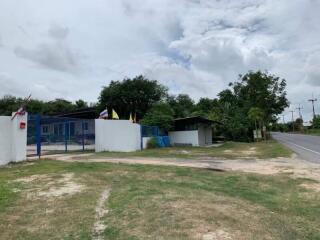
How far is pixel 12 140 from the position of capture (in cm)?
1417

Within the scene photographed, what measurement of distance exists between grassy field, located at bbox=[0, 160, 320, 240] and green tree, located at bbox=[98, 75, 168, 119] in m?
31.6

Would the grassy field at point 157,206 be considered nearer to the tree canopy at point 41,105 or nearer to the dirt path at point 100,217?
the dirt path at point 100,217

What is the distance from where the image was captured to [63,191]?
27.5 ft

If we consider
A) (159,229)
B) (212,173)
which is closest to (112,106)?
(212,173)

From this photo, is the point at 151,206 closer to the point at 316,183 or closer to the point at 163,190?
the point at 163,190

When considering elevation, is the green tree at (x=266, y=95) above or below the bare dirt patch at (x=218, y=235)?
above

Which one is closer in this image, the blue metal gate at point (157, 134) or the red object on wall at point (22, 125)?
the red object on wall at point (22, 125)

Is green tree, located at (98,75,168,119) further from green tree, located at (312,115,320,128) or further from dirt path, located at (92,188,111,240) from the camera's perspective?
green tree, located at (312,115,320,128)

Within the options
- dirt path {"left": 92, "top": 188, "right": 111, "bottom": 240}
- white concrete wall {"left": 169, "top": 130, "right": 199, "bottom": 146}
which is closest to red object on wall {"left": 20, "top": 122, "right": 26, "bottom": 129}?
dirt path {"left": 92, "top": 188, "right": 111, "bottom": 240}

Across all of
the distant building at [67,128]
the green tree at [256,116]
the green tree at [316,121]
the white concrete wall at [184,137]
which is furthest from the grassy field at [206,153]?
the green tree at [316,121]

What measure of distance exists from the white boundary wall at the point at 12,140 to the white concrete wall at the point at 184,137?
22.1m

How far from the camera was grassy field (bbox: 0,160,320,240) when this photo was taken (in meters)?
5.51

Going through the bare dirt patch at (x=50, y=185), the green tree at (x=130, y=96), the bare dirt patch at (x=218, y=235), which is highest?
the green tree at (x=130, y=96)

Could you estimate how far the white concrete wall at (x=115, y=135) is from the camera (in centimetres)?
2233
